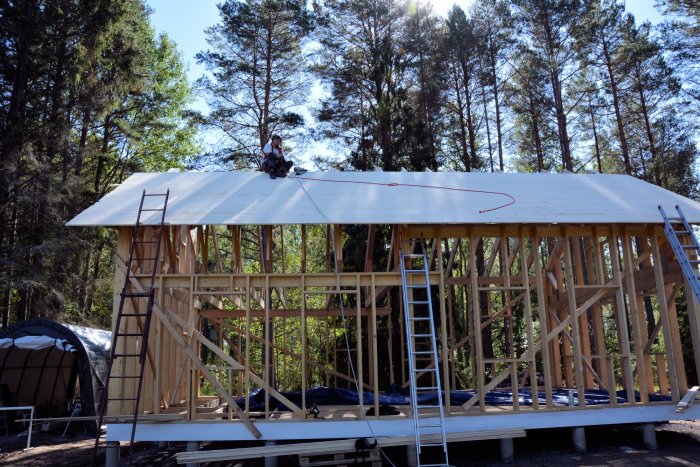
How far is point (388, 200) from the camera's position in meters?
9.17

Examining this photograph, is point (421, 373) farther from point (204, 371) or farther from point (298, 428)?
point (204, 371)

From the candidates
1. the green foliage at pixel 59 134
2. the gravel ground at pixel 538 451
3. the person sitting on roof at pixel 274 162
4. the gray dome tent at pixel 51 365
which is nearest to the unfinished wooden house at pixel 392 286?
the person sitting on roof at pixel 274 162

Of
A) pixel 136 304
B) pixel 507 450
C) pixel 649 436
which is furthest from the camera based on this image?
pixel 649 436

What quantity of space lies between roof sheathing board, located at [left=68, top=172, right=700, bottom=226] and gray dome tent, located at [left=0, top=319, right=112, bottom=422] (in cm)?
383

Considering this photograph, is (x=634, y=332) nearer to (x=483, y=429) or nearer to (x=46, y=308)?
(x=483, y=429)

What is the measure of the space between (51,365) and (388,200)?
9.63 m

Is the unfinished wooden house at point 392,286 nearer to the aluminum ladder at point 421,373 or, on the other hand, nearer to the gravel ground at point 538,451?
the aluminum ladder at point 421,373

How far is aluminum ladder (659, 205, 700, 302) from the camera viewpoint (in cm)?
800

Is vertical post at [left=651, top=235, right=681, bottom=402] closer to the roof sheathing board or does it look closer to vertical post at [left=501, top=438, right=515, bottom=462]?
the roof sheathing board

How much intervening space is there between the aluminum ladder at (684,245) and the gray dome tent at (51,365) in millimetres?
10697

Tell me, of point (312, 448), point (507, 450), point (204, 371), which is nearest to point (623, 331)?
point (507, 450)

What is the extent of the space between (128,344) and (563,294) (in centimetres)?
851

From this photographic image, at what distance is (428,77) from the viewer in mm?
19406

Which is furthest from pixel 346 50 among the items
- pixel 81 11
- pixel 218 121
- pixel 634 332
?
pixel 634 332
